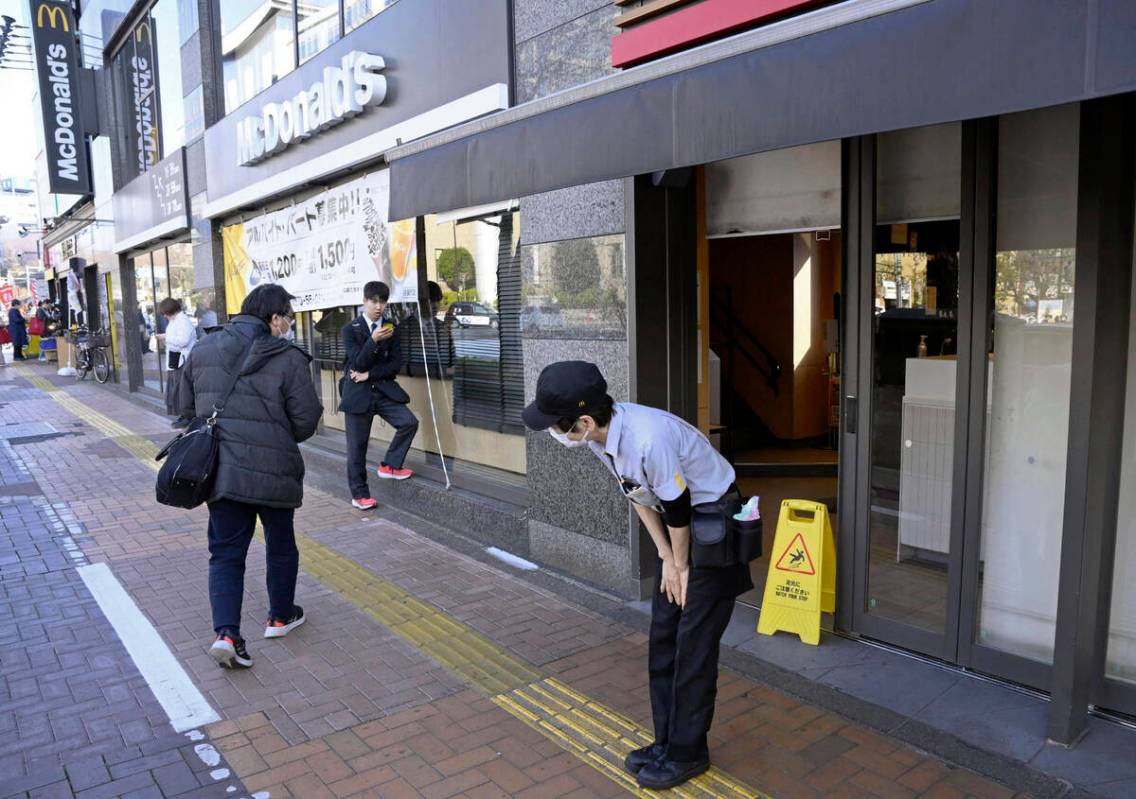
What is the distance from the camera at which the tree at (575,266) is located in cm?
536

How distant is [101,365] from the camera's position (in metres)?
20.0

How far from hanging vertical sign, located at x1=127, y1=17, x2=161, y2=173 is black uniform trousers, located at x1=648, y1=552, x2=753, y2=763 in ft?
49.4

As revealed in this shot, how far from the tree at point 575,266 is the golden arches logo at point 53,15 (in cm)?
1665

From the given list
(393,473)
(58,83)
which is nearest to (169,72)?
(58,83)

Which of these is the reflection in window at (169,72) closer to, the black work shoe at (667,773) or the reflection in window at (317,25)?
the reflection in window at (317,25)

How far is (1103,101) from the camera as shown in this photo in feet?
10.8

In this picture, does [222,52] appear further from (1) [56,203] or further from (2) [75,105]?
(1) [56,203]

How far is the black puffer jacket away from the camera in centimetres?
429

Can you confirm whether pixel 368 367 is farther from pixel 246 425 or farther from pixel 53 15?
pixel 53 15

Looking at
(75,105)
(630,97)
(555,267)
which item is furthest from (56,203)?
(630,97)

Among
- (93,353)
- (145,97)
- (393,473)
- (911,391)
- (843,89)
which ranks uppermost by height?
(145,97)

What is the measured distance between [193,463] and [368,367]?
3192 millimetres

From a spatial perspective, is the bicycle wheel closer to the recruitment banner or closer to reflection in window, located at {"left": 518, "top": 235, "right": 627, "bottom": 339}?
the recruitment banner

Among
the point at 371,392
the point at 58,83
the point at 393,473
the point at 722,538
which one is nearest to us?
the point at 722,538
